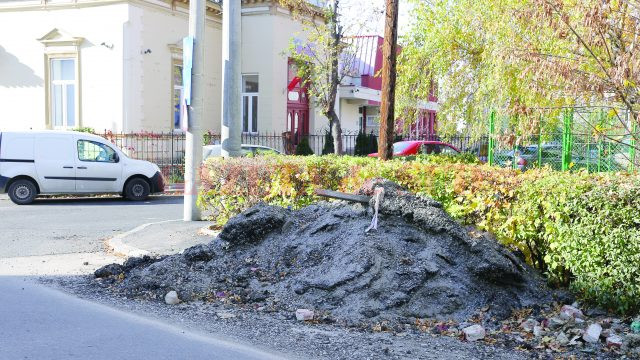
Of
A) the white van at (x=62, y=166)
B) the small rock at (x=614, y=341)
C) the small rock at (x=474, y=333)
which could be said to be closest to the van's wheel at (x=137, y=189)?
the white van at (x=62, y=166)

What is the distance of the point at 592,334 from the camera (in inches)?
223

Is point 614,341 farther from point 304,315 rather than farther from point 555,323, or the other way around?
point 304,315

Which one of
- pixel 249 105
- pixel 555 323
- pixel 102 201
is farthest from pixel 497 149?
pixel 249 105

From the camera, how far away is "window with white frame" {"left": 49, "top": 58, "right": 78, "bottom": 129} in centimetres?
2398

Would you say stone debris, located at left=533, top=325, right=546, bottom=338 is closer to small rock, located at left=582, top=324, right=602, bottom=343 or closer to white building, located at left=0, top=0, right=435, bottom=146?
small rock, located at left=582, top=324, right=602, bottom=343

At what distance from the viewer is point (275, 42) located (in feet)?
85.8

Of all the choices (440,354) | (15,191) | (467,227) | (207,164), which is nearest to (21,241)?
(207,164)

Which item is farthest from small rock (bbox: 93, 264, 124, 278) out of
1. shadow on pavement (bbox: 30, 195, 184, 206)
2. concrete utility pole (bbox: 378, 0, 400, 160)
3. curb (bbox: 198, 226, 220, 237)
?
shadow on pavement (bbox: 30, 195, 184, 206)

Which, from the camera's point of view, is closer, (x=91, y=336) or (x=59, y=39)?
(x=91, y=336)

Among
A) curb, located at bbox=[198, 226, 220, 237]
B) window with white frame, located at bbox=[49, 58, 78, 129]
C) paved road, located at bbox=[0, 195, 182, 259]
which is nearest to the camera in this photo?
paved road, located at bbox=[0, 195, 182, 259]

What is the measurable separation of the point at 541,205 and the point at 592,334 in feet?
5.49

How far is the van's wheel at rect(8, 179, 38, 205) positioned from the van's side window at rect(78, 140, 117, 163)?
4.68 ft

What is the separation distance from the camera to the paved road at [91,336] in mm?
5230

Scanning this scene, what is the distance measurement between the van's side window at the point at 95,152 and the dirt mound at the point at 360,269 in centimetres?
1032
